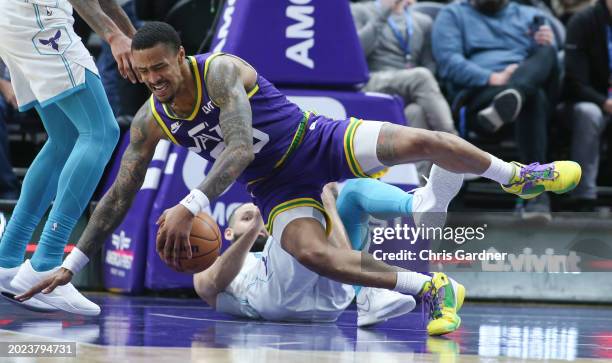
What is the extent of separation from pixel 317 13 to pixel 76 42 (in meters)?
1.93

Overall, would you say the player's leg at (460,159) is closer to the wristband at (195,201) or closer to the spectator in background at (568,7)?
the wristband at (195,201)

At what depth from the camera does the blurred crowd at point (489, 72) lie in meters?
8.08

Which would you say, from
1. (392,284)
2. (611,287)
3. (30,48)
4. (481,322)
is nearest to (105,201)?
(30,48)

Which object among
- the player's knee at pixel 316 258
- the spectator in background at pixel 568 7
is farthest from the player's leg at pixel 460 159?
the spectator in background at pixel 568 7

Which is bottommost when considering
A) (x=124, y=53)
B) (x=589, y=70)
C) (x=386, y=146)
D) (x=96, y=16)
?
(x=589, y=70)

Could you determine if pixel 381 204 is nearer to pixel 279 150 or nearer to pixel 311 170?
pixel 311 170

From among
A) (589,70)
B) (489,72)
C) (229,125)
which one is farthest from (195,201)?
(589,70)

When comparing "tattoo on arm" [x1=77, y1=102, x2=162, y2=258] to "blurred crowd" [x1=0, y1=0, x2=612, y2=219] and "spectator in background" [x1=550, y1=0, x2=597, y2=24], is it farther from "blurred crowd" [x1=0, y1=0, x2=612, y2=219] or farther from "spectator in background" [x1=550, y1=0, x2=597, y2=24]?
"spectator in background" [x1=550, y1=0, x2=597, y2=24]

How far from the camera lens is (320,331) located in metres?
5.47

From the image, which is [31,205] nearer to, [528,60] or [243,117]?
[243,117]

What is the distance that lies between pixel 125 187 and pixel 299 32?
2.19 meters

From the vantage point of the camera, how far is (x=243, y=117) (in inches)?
200

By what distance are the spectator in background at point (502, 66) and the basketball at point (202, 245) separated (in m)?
2.99

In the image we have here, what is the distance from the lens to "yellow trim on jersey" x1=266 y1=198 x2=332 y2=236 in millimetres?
5582
